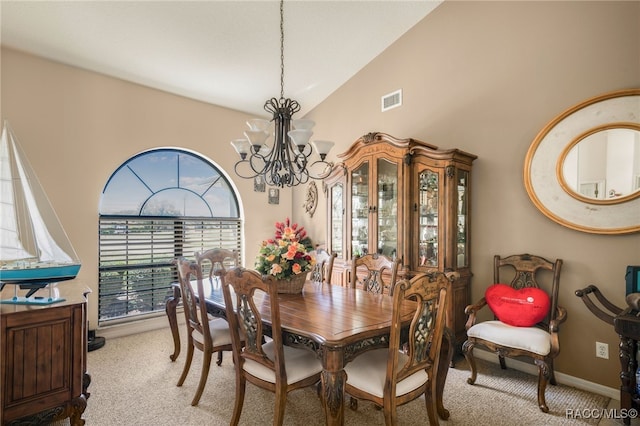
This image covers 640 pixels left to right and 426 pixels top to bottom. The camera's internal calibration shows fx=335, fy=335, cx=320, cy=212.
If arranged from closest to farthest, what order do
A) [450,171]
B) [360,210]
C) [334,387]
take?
[334,387] → [450,171] → [360,210]

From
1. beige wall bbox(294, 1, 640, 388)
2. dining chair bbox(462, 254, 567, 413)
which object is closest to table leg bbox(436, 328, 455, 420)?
dining chair bbox(462, 254, 567, 413)

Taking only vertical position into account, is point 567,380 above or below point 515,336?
below

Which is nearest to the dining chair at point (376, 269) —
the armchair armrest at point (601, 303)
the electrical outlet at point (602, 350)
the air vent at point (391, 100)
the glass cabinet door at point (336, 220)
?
the glass cabinet door at point (336, 220)

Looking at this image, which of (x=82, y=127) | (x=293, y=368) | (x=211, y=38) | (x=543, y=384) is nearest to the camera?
(x=293, y=368)

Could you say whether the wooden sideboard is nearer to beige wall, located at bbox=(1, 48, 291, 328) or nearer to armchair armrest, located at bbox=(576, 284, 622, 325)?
beige wall, located at bbox=(1, 48, 291, 328)

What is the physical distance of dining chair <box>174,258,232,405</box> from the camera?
2430mm

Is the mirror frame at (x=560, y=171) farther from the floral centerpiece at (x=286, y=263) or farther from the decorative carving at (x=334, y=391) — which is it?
the decorative carving at (x=334, y=391)

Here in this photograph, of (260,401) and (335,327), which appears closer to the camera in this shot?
(335,327)

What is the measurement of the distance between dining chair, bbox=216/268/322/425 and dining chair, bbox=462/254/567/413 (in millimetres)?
1508

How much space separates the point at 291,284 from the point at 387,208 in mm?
1498

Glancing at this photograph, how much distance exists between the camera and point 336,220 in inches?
166

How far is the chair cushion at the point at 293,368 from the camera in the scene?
6.43 ft

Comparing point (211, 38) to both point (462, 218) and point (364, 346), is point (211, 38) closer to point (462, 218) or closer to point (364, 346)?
point (462, 218)

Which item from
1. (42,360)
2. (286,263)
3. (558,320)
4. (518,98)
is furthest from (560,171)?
(42,360)
